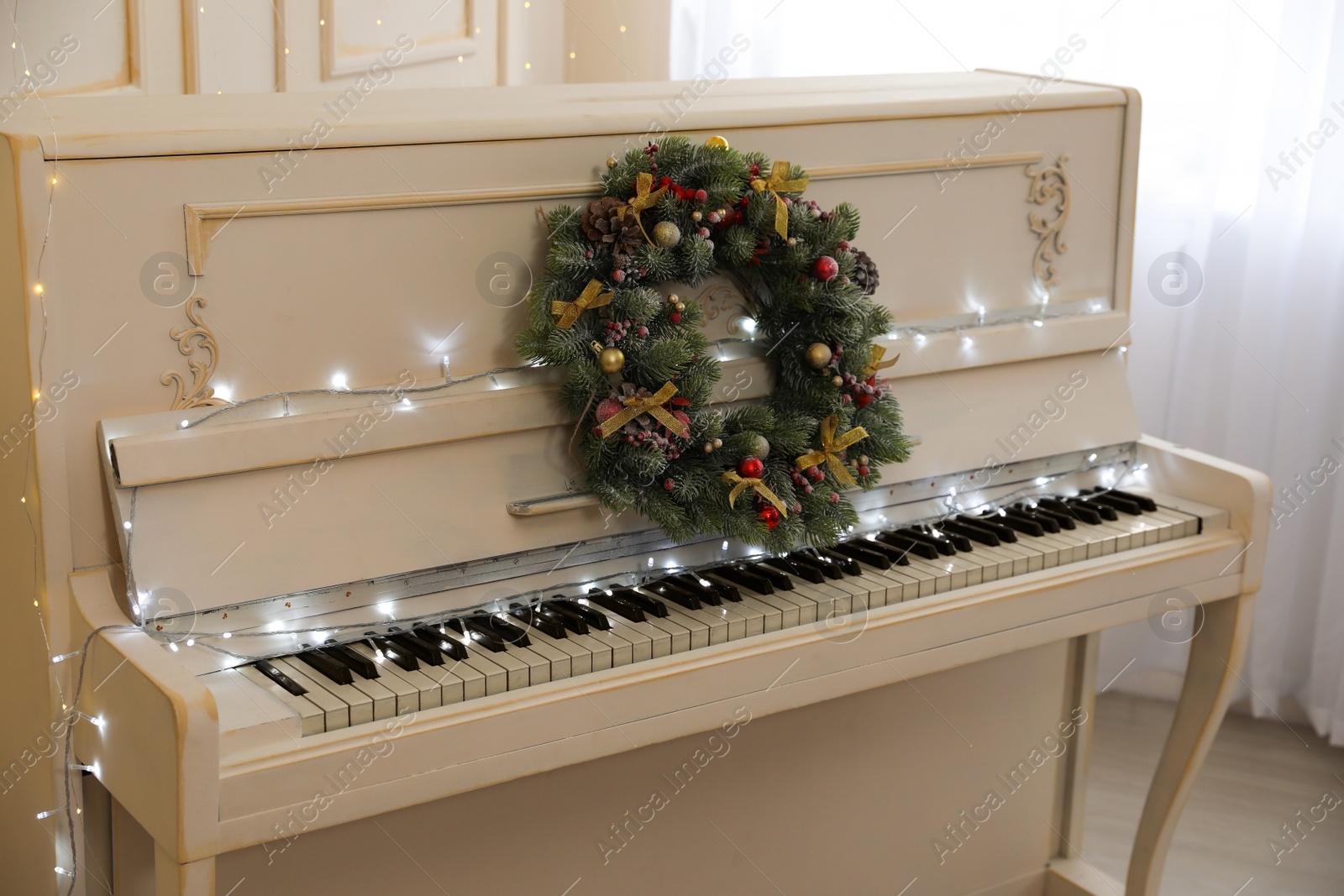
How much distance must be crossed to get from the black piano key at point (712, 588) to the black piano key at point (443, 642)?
0.35 m

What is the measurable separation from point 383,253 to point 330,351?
0.46ft

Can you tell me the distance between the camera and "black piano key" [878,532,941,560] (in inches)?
80.7

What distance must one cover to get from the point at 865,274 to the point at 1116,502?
68 centimetres

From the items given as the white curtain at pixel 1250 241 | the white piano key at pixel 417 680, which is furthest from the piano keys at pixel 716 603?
the white curtain at pixel 1250 241

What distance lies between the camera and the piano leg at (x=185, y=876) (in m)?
1.39

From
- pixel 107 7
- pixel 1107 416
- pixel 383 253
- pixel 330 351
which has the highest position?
pixel 107 7

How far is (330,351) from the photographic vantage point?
5.54ft

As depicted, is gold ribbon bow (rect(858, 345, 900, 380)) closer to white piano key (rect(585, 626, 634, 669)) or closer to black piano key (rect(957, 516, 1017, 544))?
black piano key (rect(957, 516, 1017, 544))

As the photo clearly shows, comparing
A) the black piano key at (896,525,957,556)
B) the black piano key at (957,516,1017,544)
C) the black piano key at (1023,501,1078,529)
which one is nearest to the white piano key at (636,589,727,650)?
the black piano key at (896,525,957,556)

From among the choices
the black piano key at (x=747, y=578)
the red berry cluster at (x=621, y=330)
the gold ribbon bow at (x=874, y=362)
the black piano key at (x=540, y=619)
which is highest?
the red berry cluster at (x=621, y=330)

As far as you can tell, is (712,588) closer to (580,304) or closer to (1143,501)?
(580,304)

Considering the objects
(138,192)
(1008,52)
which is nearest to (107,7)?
(138,192)

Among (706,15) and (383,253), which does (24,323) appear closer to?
(383,253)

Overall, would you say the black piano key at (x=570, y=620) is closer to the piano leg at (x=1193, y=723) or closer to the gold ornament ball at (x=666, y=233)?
the gold ornament ball at (x=666, y=233)
